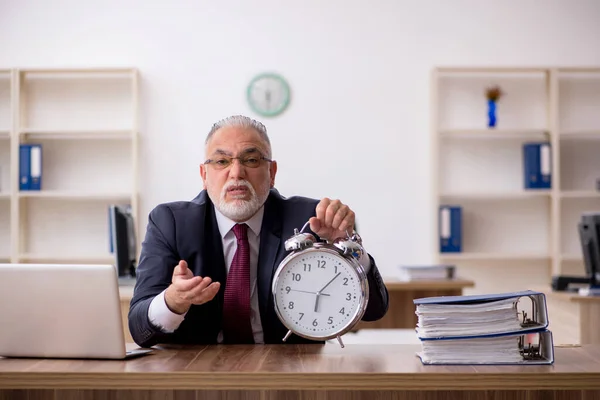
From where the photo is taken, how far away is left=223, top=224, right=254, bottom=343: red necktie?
7.19 feet

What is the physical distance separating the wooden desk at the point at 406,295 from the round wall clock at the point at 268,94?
175 centimetres

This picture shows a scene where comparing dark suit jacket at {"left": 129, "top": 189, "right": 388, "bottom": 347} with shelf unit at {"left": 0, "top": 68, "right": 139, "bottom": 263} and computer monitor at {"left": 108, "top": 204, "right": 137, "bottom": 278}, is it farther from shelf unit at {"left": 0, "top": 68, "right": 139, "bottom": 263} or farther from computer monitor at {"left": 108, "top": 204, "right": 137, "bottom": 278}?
shelf unit at {"left": 0, "top": 68, "right": 139, "bottom": 263}

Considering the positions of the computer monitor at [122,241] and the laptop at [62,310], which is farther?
the computer monitor at [122,241]

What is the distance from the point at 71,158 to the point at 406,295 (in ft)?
8.90

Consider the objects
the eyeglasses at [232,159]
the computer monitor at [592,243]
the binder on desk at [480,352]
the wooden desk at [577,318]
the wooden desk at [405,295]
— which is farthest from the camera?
the wooden desk at [405,295]

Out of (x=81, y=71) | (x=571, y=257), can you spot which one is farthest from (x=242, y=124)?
(x=571, y=257)

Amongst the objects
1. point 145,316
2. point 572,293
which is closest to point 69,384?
point 145,316

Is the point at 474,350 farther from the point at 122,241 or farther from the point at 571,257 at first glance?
the point at 571,257

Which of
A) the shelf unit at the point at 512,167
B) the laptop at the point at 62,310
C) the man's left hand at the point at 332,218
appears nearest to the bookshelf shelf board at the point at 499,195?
the shelf unit at the point at 512,167

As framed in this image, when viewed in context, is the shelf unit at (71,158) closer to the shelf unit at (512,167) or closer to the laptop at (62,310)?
the shelf unit at (512,167)

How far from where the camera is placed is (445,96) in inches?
228

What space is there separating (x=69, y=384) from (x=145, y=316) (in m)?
0.37

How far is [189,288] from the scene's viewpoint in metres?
1.79

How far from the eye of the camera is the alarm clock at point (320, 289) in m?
1.87
